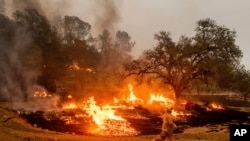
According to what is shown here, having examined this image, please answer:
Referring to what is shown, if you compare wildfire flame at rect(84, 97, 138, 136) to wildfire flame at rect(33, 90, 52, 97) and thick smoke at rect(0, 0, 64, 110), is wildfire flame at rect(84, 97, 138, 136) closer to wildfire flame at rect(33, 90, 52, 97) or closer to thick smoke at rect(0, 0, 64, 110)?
thick smoke at rect(0, 0, 64, 110)

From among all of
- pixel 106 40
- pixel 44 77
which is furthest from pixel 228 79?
pixel 106 40

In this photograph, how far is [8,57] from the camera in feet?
173

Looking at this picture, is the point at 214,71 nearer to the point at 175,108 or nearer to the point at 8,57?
the point at 175,108

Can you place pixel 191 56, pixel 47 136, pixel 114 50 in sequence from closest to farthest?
pixel 47 136, pixel 191 56, pixel 114 50

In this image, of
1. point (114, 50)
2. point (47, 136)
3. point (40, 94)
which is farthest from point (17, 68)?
point (114, 50)

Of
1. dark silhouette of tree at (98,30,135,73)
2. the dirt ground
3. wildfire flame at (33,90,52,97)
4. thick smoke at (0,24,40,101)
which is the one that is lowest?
the dirt ground

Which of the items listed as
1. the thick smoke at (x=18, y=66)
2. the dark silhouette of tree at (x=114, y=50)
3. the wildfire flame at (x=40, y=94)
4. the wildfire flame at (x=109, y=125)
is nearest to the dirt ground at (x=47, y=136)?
the wildfire flame at (x=109, y=125)

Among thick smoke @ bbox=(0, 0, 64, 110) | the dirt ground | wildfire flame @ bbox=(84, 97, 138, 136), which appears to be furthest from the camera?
thick smoke @ bbox=(0, 0, 64, 110)

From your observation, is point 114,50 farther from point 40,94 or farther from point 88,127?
point 88,127

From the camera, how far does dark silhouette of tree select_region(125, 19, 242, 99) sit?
51.8 m

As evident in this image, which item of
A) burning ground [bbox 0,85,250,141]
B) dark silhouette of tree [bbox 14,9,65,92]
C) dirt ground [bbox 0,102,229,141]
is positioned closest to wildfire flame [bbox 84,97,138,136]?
burning ground [bbox 0,85,250,141]

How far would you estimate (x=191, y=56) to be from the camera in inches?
2093

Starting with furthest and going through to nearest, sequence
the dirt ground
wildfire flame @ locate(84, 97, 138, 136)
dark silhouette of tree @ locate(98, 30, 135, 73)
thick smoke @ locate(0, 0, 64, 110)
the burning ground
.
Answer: dark silhouette of tree @ locate(98, 30, 135, 73) → thick smoke @ locate(0, 0, 64, 110) → wildfire flame @ locate(84, 97, 138, 136) → the burning ground → the dirt ground

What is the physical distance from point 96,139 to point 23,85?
33.5m
